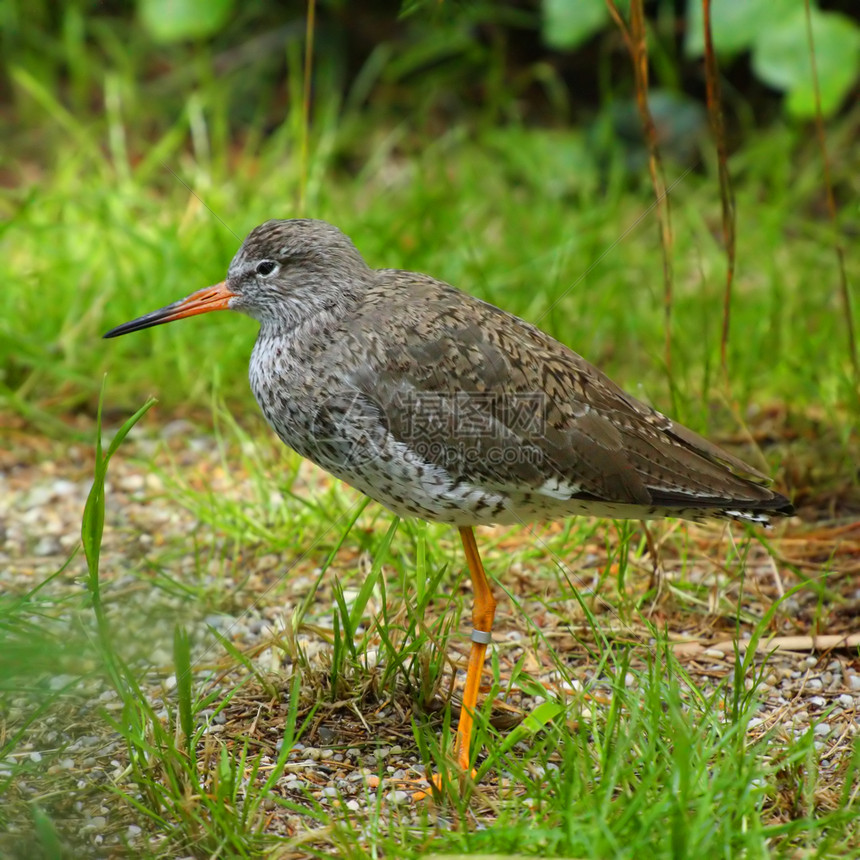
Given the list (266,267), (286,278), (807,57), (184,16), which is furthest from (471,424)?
(184,16)

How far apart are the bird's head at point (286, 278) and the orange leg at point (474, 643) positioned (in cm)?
96

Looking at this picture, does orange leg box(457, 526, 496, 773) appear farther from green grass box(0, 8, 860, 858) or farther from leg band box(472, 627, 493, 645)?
green grass box(0, 8, 860, 858)

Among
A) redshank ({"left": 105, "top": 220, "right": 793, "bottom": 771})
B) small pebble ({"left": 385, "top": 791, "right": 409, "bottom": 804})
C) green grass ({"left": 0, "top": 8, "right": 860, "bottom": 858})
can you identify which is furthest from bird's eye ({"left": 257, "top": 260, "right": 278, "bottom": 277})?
small pebble ({"left": 385, "top": 791, "right": 409, "bottom": 804})

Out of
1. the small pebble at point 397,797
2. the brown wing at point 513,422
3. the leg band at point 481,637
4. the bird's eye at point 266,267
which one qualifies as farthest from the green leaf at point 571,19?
the small pebble at point 397,797

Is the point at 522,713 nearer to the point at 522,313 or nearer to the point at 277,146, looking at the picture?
the point at 522,313

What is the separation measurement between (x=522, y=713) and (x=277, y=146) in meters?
4.69

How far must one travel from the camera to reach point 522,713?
3600 millimetres

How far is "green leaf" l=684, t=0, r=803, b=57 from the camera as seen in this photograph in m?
6.52

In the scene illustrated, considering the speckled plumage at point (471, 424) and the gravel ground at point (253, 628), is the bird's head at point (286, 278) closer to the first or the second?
the speckled plumage at point (471, 424)

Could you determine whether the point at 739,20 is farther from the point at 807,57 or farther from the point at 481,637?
the point at 481,637

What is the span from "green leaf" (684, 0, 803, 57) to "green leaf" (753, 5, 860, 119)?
0.24ft

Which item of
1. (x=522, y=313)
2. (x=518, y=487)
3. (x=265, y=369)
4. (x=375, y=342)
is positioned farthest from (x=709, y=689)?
(x=522, y=313)

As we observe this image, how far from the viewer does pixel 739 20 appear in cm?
658

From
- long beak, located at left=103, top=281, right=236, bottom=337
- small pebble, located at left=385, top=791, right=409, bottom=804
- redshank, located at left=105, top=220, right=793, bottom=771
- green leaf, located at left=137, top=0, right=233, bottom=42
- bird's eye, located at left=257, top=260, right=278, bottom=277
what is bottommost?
small pebble, located at left=385, top=791, right=409, bottom=804
